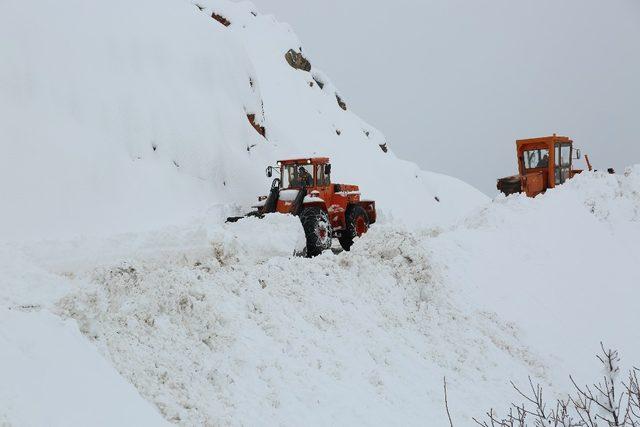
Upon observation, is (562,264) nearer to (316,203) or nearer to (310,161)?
(316,203)

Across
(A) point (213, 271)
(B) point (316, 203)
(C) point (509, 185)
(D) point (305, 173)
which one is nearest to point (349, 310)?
(A) point (213, 271)

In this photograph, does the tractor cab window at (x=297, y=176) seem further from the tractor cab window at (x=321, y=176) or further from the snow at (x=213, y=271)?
the snow at (x=213, y=271)

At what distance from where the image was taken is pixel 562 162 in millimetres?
17672

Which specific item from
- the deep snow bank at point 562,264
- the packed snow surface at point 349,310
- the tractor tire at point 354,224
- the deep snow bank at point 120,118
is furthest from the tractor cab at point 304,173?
the deep snow bank at point 562,264

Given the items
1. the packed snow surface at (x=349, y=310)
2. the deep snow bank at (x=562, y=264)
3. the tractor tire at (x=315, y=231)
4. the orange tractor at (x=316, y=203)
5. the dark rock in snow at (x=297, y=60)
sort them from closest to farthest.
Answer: the packed snow surface at (x=349, y=310)
the deep snow bank at (x=562, y=264)
the tractor tire at (x=315, y=231)
the orange tractor at (x=316, y=203)
the dark rock in snow at (x=297, y=60)

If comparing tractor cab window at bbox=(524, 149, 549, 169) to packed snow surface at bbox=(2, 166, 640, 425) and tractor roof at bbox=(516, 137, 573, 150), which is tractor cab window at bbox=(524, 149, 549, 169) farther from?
packed snow surface at bbox=(2, 166, 640, 425)

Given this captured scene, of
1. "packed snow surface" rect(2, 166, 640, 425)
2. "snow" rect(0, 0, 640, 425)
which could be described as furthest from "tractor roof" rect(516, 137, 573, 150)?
"packed snow surface" rect(2, 166, 640, 425)

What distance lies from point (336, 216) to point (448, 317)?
235 inches

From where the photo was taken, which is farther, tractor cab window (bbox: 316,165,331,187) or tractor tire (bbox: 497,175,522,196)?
tractor tire (bbox: 497,175,522,196)

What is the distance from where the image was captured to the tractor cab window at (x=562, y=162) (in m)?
17.5

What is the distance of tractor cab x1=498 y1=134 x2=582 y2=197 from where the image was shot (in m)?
17.0

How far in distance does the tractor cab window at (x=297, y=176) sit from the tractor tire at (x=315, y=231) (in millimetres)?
1405

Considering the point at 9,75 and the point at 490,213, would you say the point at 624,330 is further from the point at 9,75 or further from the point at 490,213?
the point at 9,75

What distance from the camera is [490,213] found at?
43.9ft
